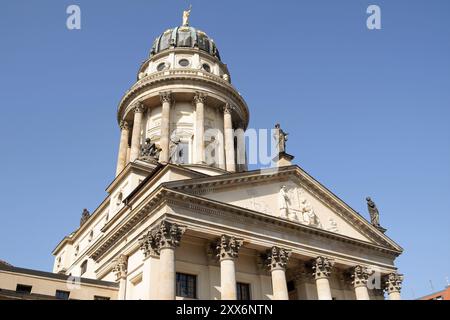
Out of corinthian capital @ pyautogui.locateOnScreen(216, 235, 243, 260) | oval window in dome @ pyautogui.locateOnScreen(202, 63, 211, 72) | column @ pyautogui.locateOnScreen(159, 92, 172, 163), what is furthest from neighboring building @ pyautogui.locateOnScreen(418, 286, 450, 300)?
corinthian capital @ pyautogui.locateOnScreen(216, 235, 243, 260)

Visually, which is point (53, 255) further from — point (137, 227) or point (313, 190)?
point (313, 190)

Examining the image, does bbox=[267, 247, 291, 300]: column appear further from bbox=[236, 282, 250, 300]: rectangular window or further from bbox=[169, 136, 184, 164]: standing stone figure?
bbox=[169, 136, 184, 164]: standing stone figure

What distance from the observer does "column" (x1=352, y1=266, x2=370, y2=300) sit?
99.8ft

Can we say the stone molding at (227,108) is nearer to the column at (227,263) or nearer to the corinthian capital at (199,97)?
the corinthian capital at (199,97)

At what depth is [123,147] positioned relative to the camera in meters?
46.0

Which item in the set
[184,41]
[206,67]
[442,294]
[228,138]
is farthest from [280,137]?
[442,294]

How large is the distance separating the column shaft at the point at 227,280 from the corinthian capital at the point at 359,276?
11038mm

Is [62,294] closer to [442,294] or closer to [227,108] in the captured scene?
[227,108]

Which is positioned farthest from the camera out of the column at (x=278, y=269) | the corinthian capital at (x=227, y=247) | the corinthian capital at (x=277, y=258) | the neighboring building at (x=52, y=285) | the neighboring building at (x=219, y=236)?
the corinthian capital at (x=277, y=258)

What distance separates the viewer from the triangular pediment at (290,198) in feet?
88.9

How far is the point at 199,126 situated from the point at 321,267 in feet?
62.9

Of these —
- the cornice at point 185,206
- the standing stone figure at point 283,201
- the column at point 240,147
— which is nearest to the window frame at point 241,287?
the cornice at point 185,206
